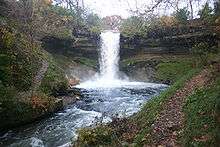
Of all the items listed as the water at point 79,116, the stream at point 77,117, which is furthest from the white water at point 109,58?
the stream at point 77,117

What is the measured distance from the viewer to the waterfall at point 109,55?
3547cm

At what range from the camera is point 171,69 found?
31562mm

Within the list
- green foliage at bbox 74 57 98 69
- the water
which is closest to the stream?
the water

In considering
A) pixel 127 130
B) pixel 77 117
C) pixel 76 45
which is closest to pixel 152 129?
pixel 127 130

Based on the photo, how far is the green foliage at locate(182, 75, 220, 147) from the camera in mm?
7309

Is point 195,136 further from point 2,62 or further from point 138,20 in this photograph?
point 2,62

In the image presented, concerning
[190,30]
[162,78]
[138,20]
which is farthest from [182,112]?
[190,30]

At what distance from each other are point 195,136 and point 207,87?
3670mm

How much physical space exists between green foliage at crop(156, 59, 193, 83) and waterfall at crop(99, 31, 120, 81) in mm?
5195

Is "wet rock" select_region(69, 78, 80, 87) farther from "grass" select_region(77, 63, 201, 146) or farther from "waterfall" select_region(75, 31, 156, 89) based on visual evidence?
"grass" select_region(77, 63, 201, 146)

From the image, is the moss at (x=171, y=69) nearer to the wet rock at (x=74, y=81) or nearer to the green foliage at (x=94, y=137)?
the wet rock at (x=74, y=81)

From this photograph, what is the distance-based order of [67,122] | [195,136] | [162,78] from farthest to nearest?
[162,78], [67,122], [195,136]

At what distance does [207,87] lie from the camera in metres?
11.1

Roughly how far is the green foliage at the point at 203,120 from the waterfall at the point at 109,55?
985 inches
